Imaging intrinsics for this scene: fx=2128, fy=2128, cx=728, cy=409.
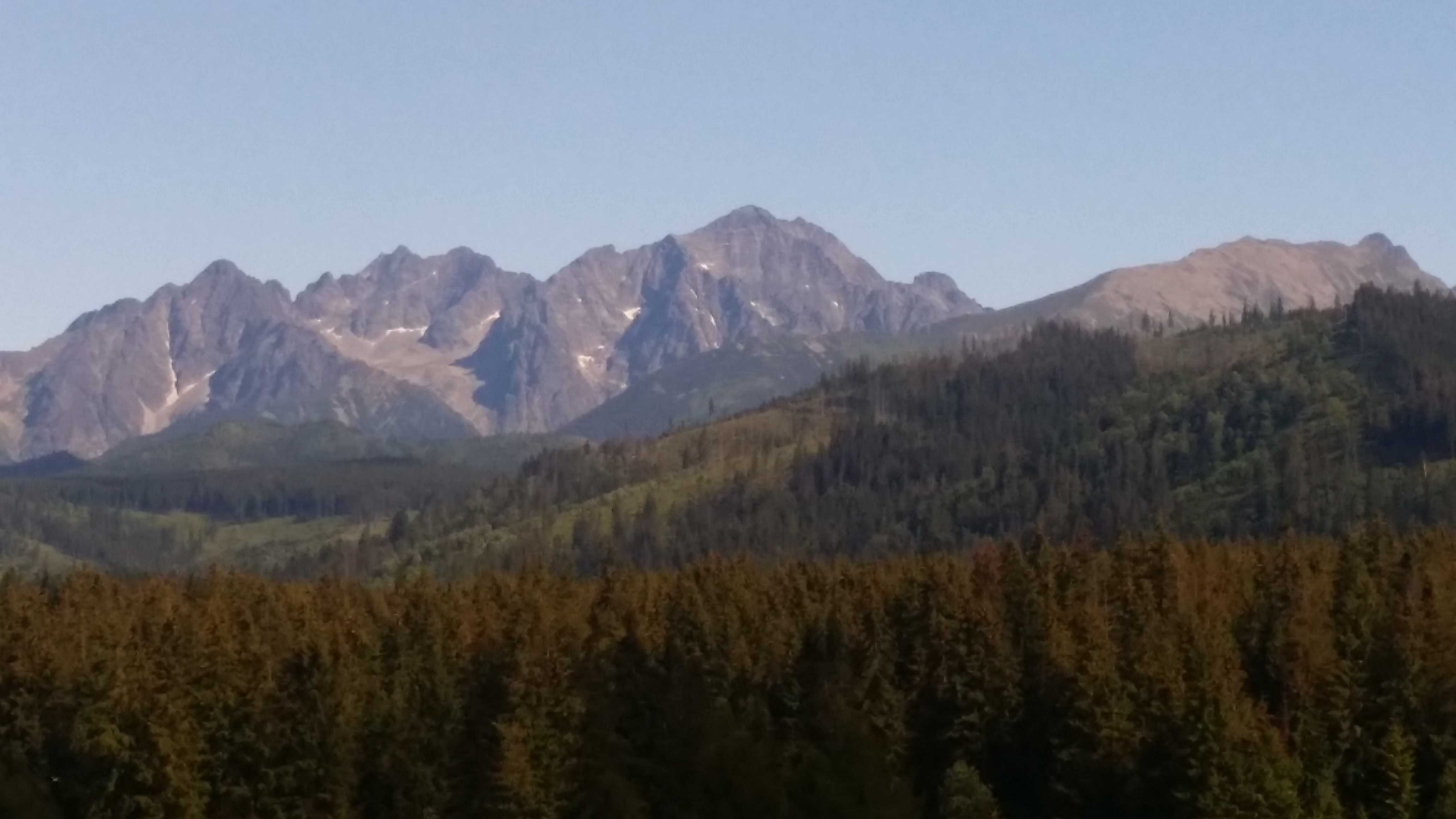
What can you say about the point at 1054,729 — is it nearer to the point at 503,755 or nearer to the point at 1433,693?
the point at 1433,693

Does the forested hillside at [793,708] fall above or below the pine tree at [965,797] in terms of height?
above

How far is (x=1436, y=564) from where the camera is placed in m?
118

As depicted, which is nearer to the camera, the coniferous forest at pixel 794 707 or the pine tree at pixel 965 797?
the pine tree at pixel 965 797

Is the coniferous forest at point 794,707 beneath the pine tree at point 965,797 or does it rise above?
above

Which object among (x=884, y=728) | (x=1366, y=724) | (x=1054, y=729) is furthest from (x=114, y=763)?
(x=1366, y=724)

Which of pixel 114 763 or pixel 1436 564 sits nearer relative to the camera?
pixel 114 763

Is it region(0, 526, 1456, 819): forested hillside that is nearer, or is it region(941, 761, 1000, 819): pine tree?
region(941, 761, 1000, 819): pine tree

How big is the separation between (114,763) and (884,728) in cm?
3301

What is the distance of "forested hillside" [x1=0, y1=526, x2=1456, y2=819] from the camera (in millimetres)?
84000

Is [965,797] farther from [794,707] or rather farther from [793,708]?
[793,708]

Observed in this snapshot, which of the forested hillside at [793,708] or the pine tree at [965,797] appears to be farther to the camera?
the forested hillside at [793,708]

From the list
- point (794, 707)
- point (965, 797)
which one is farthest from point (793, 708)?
point (965, 797)

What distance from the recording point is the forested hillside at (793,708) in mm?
84000

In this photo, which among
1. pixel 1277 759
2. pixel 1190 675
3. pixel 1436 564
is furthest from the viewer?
pixel 1436 564
